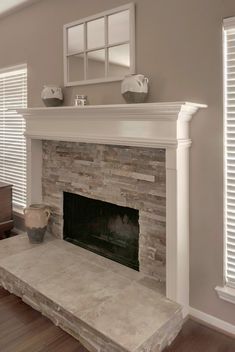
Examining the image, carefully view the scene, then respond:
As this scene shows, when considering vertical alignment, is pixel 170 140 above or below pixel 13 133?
below

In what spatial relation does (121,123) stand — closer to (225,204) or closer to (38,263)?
(225,204)

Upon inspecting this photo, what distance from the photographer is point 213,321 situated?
2266 mm

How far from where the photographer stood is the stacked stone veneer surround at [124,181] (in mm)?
2520

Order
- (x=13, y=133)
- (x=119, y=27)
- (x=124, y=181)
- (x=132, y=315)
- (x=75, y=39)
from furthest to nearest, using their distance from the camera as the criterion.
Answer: (x=13, y=133), (x=75, y=39), (x=124, y=181), (x=119, y=27), (x=132, y=315)

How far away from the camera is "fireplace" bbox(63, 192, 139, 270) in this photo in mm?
2822

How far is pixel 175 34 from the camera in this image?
2268mm

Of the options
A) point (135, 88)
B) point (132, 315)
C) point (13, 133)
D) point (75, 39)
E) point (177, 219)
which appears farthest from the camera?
point (13, 133)

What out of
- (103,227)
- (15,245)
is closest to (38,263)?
(15,245)

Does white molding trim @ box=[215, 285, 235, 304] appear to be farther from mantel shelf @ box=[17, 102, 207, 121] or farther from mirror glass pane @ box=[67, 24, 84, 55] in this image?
mirror glass pane @ box=[67, 24, 84, 55]

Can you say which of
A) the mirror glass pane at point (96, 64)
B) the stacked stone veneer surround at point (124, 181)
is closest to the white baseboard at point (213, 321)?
the stacked stone veneer surround at point (124, 181)

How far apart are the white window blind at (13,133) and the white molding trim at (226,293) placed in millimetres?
2614

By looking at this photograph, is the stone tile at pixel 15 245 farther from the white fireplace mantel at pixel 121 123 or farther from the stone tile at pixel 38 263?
the white fireplace mantel at pixel 121 123

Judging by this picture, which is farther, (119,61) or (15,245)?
(15,245)

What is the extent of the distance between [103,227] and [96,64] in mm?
1487
